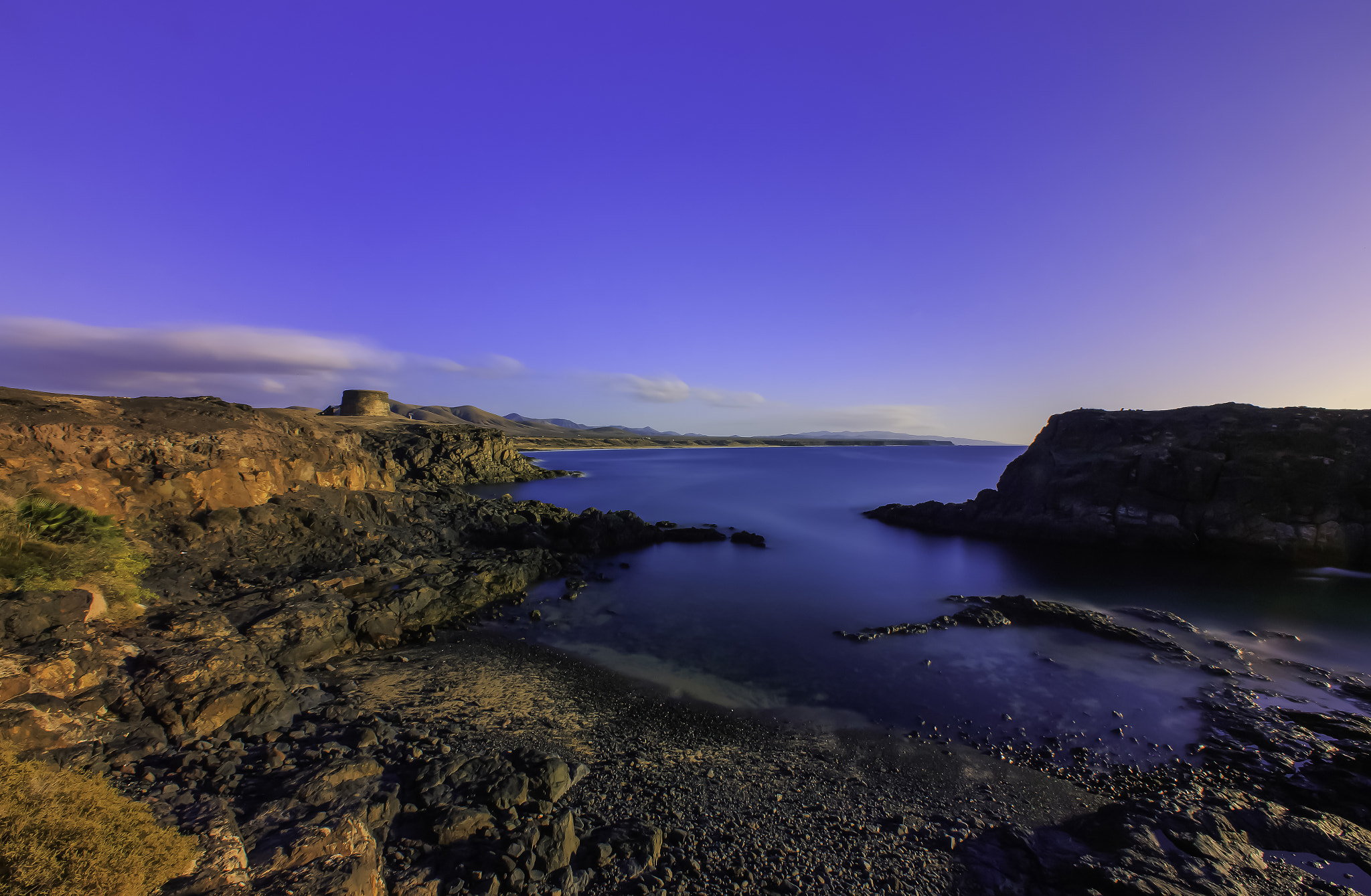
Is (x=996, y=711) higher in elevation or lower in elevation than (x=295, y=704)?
lower

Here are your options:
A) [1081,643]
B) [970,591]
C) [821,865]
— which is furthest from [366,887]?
[970,591]

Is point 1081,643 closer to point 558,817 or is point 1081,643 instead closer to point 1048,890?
point 1048,890

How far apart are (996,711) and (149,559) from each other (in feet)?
61.7

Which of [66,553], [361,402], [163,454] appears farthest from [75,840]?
[361,402]

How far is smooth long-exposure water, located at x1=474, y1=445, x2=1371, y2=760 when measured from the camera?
35.6ft

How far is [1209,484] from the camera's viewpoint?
Answer: 25250mm

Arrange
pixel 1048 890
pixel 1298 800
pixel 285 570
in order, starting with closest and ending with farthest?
pixel 1048 890, pixel 1298 800, pixel 285 570

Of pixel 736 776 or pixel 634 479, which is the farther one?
pixel 634 479

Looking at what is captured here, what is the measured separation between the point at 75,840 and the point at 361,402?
5647 cm

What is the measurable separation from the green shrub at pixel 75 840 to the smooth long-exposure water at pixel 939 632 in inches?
351

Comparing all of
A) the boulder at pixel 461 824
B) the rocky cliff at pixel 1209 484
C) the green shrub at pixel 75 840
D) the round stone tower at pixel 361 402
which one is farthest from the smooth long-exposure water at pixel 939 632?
the round stone tower at pixel 361 402

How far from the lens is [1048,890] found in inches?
229

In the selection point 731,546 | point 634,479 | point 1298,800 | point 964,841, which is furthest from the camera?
point 634,479

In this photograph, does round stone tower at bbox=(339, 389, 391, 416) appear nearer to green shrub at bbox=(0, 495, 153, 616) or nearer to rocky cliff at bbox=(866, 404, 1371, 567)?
green shrub at bbox=(0, 495, 153, 616)
